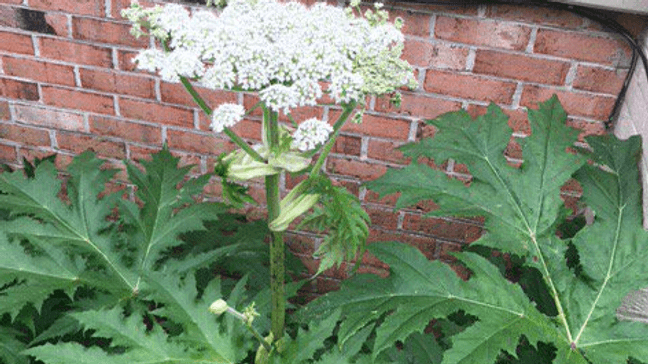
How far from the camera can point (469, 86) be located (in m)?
1.97

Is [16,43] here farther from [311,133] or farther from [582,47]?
[582,47]

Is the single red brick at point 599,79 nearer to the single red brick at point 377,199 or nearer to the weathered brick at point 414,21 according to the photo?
the weathered brick at point 414,21

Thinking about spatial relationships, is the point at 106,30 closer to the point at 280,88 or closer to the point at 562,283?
the point at 280,88

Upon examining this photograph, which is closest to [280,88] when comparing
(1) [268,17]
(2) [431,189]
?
(1) [268,17]

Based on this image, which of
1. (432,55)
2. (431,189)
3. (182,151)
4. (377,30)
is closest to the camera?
(377,30)

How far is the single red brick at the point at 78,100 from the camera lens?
2221 millimetres

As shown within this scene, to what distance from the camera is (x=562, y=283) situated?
147cm

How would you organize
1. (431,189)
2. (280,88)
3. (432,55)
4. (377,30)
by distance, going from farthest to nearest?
(432,55) → (431,189) → (377,30) → (280,88)

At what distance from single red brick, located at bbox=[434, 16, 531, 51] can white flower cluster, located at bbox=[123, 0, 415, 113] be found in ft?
2.31

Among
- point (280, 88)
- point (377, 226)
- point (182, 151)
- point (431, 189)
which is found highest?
point (280, 88)

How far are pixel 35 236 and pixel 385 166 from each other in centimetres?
114

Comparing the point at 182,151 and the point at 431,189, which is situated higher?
the point at 431,189

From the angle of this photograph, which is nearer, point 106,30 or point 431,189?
point 431,189

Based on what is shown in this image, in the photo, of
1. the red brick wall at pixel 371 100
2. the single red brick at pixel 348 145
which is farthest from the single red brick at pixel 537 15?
the single red brick at pixel 348 145
